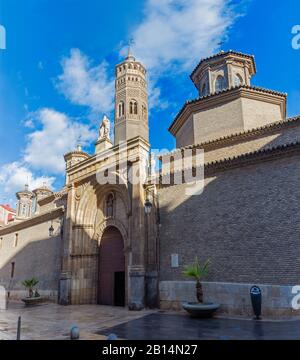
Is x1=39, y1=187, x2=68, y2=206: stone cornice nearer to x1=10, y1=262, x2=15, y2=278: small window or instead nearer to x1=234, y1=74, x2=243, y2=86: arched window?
x1=10, y1=262, x2=15, y2=278: small window

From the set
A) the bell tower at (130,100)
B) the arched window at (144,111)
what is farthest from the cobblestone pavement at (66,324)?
the arched window at (144,111)

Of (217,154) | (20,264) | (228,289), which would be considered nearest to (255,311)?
(228,289)

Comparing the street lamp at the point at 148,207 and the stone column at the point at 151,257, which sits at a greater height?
the street lamp at the point at 148,207

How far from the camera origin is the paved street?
7.45 meters

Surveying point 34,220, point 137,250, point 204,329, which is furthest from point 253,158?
point 34,220

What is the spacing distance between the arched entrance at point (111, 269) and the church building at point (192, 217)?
0.05 meters

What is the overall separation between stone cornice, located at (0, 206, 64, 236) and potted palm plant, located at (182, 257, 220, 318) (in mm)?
10476

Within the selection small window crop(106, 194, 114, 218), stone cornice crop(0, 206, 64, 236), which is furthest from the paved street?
stone cornice crop(0, 206, 64, 236)

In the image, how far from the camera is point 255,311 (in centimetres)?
959

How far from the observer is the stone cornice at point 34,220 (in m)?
19.5

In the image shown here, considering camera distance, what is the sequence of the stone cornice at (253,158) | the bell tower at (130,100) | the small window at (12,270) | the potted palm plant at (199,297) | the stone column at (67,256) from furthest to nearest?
the bell tower at (130,100) < the small window at (12,270) < the stone column at (67,256) < the stone cornice at (253,158) < the potted palm plant at (199,297)

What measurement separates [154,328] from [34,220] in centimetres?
1564

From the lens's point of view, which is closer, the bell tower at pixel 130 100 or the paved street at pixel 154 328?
the paved street at pixel 154 328

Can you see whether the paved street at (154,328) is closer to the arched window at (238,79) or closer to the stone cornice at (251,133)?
the stone cornice at (251,133)
